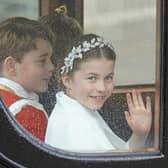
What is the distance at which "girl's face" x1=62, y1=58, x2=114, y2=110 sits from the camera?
3.35 m

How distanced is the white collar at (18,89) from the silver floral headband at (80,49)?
186mm

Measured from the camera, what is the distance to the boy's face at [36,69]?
3.26 m

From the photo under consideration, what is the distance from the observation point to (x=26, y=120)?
130 inches

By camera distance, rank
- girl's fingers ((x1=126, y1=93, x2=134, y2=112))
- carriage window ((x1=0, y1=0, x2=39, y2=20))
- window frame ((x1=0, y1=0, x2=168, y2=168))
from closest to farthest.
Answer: carriage window ((x1=0, y1=0, x2=39, y2=20)) < window frame ((x1=0, y1=0, x2=168, y2=168)) < girl's fingers ((x1=126, y1=93, x2=134, y2=112))

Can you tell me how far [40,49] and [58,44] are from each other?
92 mm

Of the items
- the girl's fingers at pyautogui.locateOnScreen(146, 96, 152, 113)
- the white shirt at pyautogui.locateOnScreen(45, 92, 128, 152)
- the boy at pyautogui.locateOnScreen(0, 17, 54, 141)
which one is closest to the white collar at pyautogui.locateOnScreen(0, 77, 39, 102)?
the boy at pyautogui.locateOnScreen(0, 17, 54, 141)

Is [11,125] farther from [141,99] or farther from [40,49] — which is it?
[141,99]

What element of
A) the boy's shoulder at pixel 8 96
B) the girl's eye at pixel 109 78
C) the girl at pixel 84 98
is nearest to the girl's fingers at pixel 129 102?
the girl at pixel 84 98

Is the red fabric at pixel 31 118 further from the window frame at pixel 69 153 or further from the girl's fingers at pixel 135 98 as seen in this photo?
the girl's fingers at pixel 135 98

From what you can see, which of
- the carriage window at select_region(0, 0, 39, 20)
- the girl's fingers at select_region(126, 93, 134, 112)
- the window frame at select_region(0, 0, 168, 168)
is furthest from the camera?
the girl's fingers at select_region(126, 93, 134, 112)

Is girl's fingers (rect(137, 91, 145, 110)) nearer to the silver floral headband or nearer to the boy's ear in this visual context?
the silver floral headband

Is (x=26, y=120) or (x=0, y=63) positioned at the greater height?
(x=0, y=63)

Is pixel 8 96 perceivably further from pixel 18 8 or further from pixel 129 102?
pixel 129 102

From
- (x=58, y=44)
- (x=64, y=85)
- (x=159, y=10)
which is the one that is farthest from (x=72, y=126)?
(x=159, y=10)
